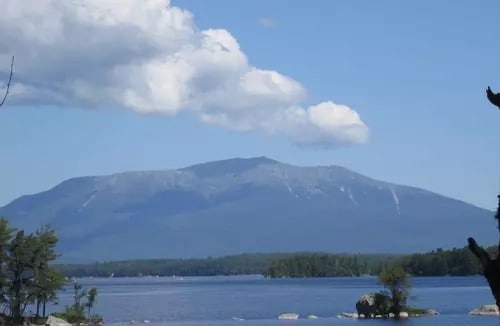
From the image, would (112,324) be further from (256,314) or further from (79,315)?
(256,314)

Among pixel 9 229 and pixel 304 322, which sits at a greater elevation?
pixel 9 229

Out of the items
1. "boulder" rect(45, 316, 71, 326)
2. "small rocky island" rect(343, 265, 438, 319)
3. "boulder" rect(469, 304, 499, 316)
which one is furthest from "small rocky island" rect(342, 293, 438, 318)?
"boulder" rect(45, 316, 71, 326)

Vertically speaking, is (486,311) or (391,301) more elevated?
(391,301)

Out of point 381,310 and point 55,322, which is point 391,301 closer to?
point 381,310

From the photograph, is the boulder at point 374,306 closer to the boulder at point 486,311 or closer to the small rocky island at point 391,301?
the small rocky island at point 391,301

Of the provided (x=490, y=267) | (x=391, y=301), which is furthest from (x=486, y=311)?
(x=490, y=267)

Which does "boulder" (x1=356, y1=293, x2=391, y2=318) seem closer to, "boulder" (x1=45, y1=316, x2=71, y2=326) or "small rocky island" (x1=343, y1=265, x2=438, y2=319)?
"small rocky island" (x1=343, y1=265, x2=438, y2=319)

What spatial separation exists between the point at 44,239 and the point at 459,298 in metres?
76.6

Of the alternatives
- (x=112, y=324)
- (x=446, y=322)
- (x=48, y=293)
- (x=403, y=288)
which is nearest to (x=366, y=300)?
(x=403, y=288)

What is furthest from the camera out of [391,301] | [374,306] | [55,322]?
[374,306]

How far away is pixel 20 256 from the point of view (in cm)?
8919

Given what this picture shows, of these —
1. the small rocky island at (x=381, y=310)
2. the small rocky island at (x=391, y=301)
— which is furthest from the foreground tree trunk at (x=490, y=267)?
the small rocky island at (x=381, y=310)

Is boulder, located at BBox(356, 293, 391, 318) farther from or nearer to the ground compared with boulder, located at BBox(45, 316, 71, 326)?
farther from the ground

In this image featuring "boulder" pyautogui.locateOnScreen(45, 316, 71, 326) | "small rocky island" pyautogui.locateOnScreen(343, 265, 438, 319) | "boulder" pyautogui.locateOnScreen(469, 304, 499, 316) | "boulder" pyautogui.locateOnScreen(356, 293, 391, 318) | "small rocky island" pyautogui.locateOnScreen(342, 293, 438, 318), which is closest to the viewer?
"boulder" pyautogui.locateOnScreen(45, 316, 71, 326)
